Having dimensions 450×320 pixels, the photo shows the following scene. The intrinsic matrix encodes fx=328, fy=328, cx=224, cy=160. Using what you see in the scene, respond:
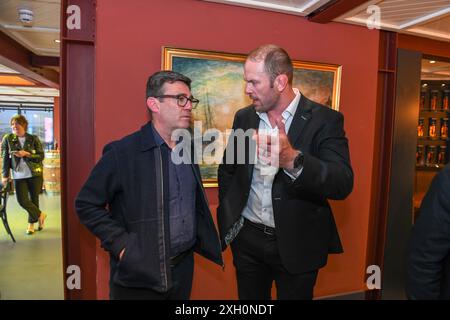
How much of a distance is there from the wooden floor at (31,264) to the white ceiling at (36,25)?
2.73 meters

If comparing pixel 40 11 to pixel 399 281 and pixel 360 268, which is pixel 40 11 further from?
pixel 399 281

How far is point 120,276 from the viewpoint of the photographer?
147cm

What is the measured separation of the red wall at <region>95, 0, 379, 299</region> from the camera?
240cm

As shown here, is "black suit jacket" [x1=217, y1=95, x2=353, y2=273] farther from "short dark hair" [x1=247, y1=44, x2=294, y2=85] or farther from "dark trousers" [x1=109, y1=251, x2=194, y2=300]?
"dark trousers" [x1=109, y1=251, x2=194, y2=300]

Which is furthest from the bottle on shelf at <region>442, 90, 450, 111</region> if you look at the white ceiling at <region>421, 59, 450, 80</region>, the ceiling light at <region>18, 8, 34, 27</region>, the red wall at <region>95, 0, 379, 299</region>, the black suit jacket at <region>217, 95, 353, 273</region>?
the ceiling light at <region>18, 8, 34, 27</region>

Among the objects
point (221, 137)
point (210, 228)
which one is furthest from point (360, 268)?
point (210, 228)

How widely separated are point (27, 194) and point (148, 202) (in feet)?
15.0

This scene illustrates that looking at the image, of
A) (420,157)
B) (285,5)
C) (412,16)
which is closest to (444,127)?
(420,157)

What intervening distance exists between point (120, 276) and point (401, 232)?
2908 mm

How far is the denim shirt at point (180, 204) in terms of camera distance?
5.13 ft

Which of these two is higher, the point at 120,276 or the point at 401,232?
the point at 120,276

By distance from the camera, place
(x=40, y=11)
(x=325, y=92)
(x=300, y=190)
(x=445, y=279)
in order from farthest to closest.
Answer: (x=40, y=11) < (x=325, y=92) < (x=300, y=190) < (x=445, y=279)

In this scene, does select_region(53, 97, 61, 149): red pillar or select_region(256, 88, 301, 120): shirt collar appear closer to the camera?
select_region(256, 88, 301, 120): shirt collar

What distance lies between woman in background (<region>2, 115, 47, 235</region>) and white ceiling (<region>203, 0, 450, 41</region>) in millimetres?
4085
